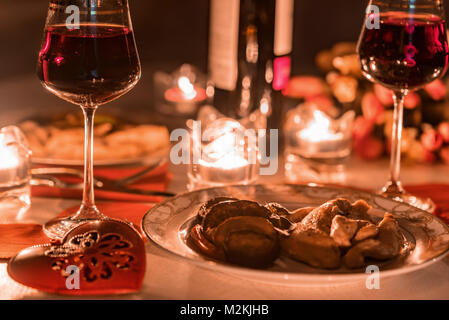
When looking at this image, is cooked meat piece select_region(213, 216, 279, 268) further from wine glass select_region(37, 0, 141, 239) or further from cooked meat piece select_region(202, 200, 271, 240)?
wine glass select_region(37, 0, 141, 239)

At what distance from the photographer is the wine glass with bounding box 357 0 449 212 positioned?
3.31ft

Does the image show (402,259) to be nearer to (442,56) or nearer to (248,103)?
(442,56)

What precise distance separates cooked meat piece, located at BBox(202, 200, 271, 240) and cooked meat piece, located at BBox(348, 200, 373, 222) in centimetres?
12

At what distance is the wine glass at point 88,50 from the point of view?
86 centimetres

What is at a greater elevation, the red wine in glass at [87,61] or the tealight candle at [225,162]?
the red wine in glass at [87,61]

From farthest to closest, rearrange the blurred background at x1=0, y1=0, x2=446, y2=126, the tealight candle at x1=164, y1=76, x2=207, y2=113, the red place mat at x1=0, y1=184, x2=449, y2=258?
1. the blurred background at x1=0, y1=0, x2=446, y2=126
2. the tealight candle at x1=164, y1=76, x2=207, y2=113
3. the red place mat at x1=0, y1=184, x2=449, y2=258

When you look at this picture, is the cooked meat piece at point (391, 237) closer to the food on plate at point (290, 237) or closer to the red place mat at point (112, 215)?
the food on plate at point (290, 237)

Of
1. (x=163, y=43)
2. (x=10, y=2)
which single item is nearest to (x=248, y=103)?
(x=10, y=2)

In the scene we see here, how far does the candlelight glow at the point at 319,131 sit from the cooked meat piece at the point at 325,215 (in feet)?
1.70

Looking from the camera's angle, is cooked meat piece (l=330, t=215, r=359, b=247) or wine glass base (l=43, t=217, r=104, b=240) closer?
cooked meat piece (l=330, t=215, r=359, b=247)

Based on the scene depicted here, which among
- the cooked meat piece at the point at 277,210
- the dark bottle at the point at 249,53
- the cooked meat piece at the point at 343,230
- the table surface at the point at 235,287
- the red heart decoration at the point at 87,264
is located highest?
the dark bottle at the point at 249,53

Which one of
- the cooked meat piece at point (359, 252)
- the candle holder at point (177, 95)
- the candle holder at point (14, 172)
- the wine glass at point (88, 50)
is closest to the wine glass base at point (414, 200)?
the cooked meat piece at point (359, 252)

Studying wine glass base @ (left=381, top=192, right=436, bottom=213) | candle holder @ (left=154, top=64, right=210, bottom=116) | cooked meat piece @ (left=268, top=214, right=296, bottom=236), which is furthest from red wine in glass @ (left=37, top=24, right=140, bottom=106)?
candle holder @ (left=154, top=64, right=210, bottom=116)

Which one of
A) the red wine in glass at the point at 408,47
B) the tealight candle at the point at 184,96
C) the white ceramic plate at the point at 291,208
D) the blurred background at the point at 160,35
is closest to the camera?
the white ceramic plate at the point at 291,208
